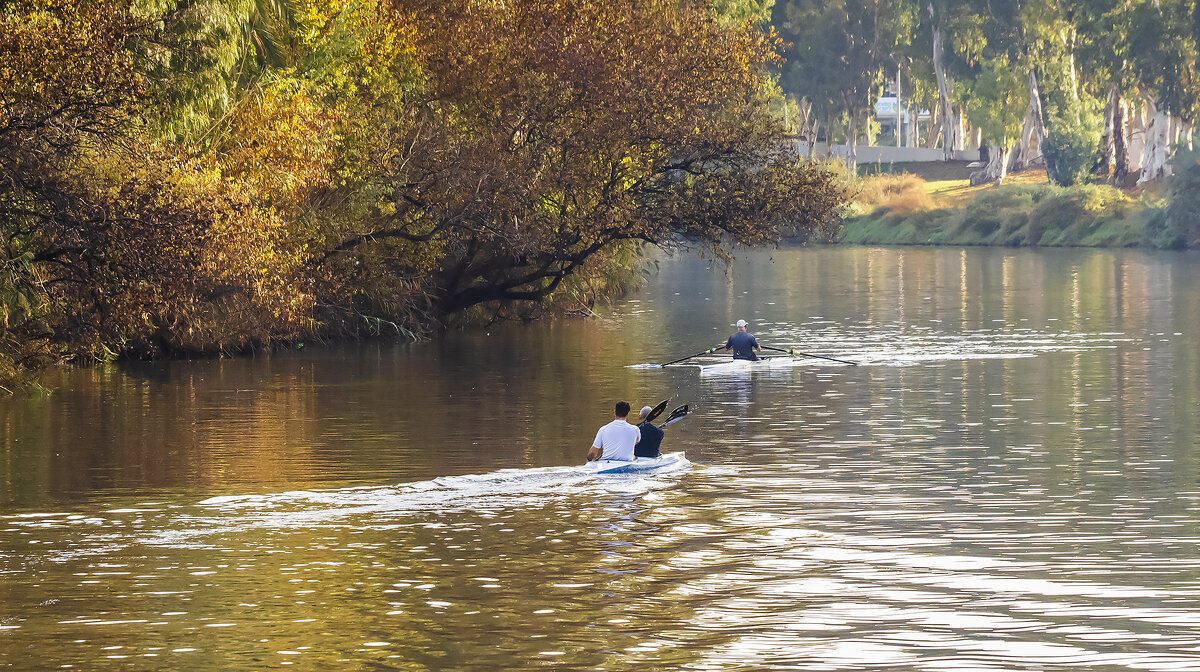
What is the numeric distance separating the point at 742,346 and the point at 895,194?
89314 mm

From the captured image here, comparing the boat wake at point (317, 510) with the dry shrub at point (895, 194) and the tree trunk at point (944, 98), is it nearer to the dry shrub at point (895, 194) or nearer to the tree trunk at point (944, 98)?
the dry shrub at point (895, 194)

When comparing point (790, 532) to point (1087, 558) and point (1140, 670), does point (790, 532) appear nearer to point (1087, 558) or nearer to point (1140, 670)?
point (1087, 558)

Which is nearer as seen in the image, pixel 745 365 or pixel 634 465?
pixel 634 465

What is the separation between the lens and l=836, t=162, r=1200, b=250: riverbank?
10531 centimetres

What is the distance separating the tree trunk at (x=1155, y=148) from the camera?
118 metres

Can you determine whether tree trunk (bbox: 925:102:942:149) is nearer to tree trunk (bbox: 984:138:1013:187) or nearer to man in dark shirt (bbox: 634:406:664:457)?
tree trunk (bbox: 984:138:1013:187)

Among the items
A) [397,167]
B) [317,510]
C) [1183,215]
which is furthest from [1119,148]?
[317,510]

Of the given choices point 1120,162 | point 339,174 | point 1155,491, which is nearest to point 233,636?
point 1155,491

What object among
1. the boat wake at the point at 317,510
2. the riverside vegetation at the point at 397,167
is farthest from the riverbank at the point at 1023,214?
the boat wake at the point at 317,510

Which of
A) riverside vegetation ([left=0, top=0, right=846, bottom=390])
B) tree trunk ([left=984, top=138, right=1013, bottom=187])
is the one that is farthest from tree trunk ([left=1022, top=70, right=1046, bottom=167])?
riverside vegetation ([left=0, top=0, right=846, bottom=390])

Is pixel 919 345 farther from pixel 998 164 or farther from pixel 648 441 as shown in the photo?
→ pixel 998 164

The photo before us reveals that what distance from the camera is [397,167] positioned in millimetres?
48188

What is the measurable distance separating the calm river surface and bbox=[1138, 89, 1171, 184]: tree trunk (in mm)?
76338

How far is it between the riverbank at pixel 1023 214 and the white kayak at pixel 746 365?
6449 centimetres
